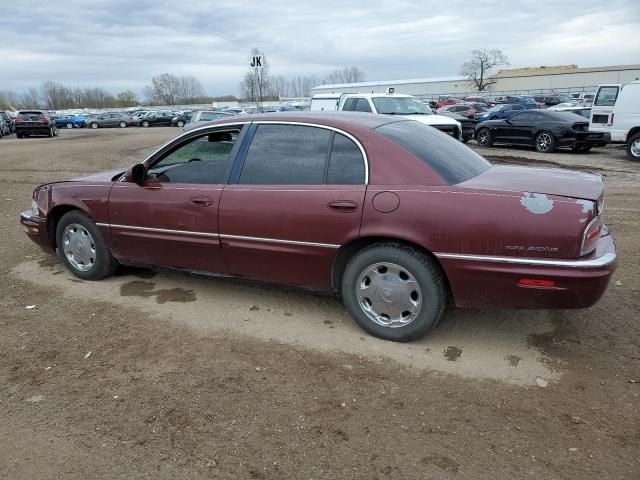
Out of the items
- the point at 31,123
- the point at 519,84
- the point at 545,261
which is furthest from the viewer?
the point at 519,84

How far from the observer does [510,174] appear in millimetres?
4039

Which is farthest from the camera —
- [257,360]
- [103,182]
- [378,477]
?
[103,182]

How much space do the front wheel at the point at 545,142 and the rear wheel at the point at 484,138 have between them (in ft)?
5.77

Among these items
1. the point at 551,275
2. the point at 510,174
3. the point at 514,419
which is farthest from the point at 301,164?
the point at 514,419

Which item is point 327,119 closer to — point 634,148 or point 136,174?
point 136,174

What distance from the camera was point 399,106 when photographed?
14969 millimetres

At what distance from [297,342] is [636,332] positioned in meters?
2.48

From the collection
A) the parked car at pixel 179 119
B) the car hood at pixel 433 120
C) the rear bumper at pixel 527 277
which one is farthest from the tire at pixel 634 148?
the parked car at pixel 179 119

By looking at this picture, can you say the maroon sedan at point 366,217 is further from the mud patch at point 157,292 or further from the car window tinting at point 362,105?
the car window tinting at point 362,105

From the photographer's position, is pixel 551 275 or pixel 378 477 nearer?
pixel 378 477

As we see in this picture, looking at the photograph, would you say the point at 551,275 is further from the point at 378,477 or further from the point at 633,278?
the point at 633,278

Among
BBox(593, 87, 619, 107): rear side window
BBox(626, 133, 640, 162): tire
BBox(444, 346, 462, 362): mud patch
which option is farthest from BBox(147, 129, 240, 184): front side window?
BBox(593, 87, 619, 107): rear side window

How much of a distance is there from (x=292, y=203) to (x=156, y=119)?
44.8 metres

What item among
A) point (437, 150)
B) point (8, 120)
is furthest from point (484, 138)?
point (8, 120)
